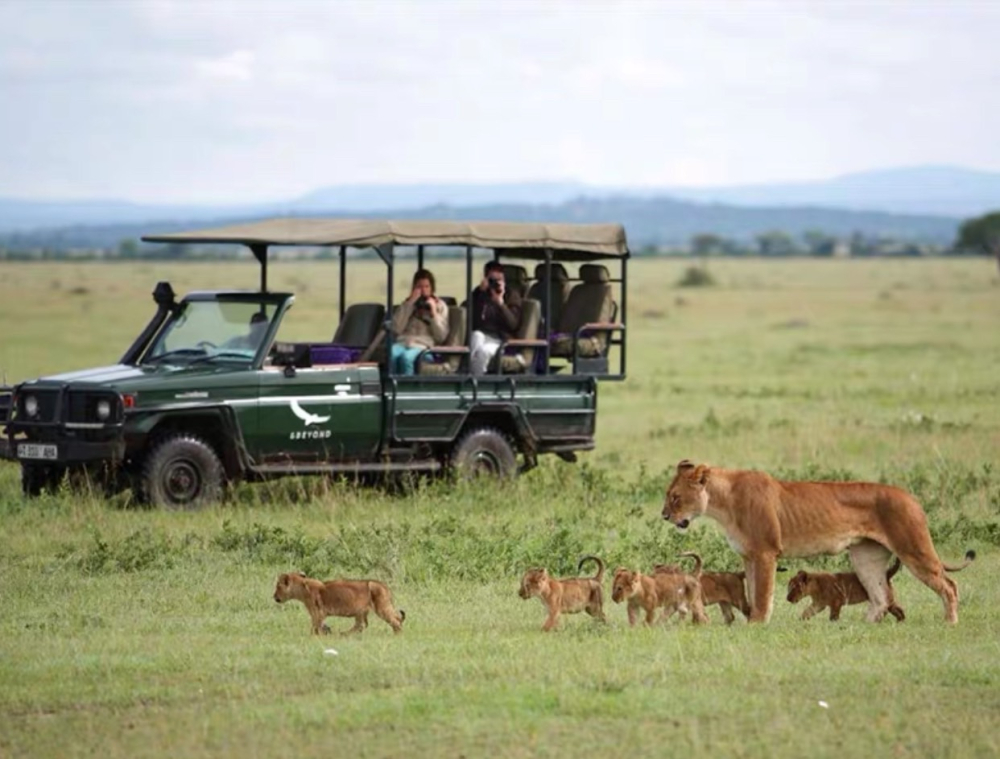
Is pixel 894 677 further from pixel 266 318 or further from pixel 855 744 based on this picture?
pixel 266 318

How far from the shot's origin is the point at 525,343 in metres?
17.3

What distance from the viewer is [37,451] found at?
1552 centimetres

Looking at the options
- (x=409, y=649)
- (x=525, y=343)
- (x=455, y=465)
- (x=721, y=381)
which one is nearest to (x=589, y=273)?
(x=525, y=343)

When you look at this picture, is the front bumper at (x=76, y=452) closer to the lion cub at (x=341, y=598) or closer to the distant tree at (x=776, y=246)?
the lion cub at (x=341, y=598)

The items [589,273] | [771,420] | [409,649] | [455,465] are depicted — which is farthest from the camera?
[771,420]

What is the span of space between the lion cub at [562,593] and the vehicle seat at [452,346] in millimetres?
6531

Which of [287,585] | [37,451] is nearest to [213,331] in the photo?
[37,451]

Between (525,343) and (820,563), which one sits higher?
(525,343)

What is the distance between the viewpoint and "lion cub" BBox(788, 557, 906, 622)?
36.5 feet

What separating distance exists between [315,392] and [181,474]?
51.6 inches

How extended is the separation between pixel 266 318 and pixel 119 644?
6.66 meters

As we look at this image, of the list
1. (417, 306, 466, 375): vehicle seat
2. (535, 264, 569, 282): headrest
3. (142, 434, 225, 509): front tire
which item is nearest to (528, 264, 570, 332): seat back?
(535, 264, 569, 282): headrest

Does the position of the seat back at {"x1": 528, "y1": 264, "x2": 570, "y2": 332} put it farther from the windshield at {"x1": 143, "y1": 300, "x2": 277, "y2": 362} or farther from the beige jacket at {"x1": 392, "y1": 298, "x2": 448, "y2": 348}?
the windshield at {"x1": 143, "y1": 300, "x2": 277, "y2": 362}

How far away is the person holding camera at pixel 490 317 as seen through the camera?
17.3 m
